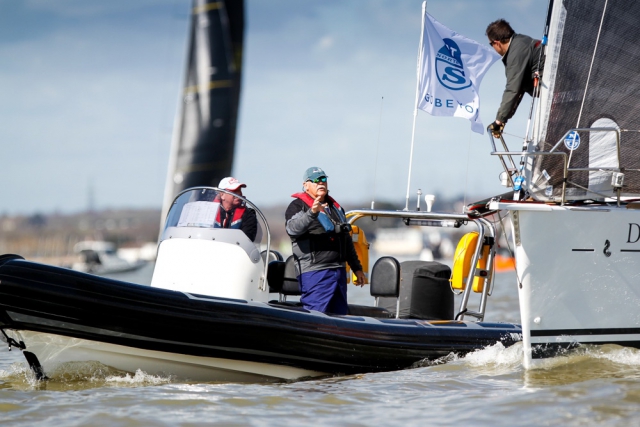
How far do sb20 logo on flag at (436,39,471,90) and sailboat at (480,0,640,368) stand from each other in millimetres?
1363

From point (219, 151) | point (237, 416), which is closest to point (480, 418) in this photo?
point (237, 416)

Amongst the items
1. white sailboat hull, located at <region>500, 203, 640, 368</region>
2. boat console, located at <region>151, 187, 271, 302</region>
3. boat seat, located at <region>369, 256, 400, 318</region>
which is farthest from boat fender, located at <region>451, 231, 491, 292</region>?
boat console, located at <region>151, 187, 271, 302</region>

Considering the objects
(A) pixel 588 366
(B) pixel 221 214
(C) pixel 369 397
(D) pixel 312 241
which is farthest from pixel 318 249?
(A) pixel 588 366

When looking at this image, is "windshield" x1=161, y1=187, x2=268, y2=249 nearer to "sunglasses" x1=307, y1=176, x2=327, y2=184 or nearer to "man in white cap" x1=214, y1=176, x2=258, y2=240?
"man in white cap" x1=214, y1=176, x2=258, y2=240

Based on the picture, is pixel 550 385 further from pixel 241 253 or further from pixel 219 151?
pixel 219 151

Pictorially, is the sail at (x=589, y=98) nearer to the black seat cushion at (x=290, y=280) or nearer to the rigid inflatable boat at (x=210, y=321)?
the rigid inflatable boat at (x=210, y=321)

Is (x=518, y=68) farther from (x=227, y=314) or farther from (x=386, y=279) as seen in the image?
(x=227, y=314)

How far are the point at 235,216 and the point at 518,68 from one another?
100 inches

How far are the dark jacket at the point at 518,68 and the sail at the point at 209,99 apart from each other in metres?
12.4

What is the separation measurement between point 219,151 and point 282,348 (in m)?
13.0

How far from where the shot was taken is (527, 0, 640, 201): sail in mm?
6254

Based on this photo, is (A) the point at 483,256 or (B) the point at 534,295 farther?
(A) the point at 483,256

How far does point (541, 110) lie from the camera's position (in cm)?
629

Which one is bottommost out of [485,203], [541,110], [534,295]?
[534,295]
